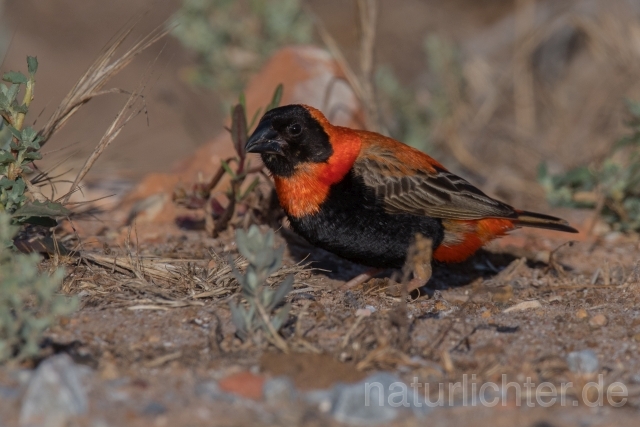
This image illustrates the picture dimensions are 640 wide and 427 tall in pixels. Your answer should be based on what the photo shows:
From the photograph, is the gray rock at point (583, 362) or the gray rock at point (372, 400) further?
the gray rock at point (583, 362)

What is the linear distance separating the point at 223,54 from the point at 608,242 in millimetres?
4354

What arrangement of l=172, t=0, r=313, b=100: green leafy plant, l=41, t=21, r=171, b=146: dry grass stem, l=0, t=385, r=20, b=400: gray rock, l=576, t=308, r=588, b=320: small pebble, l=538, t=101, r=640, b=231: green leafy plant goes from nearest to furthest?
l=0, t=385, r=20, b=400: gray rock → l=576, t=308, r=588, b=320: small pebble → l=41, t=21, r=171, b=146: dry grass stem → l=538, t=101, r=640, b=231: green leafy plant → l=172, t=0, r=313, b=100: green leafy plant

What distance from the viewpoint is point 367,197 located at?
433 centimetres

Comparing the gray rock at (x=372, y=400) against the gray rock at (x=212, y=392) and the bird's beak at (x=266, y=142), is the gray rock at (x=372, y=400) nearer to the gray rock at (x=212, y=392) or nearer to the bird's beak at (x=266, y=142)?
the gray rock at (x=212, y=392)

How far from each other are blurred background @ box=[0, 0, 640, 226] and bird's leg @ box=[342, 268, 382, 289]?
1749mm

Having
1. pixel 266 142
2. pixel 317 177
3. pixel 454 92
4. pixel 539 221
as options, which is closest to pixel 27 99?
pixel 266 142

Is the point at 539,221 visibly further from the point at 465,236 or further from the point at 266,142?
the point at 266,142

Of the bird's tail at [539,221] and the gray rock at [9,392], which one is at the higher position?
the bird's tail at [539,221]

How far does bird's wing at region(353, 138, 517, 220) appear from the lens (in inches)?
173

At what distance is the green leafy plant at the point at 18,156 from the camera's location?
3.66m

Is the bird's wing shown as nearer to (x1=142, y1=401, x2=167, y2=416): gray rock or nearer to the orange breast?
the orange breast

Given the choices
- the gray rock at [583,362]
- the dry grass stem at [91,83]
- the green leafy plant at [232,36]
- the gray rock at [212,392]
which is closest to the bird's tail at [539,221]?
the gray rock at [583,362]

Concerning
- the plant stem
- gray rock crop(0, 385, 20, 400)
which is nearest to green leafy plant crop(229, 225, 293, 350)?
gray rock crop(0, 385, 20, 400)

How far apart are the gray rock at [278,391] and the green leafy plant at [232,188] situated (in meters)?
2.15
